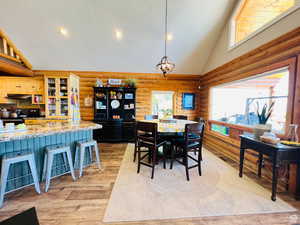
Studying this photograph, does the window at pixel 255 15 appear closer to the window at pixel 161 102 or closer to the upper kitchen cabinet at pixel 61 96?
the window at pixel 161 102

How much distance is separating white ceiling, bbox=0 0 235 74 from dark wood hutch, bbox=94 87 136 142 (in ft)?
2.99

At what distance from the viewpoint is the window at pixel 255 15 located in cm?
225

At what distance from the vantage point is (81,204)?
1.72 m

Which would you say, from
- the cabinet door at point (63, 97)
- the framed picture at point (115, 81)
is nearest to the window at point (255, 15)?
the framed picture at point (115, 81)

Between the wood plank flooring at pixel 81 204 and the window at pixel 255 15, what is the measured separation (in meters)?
2.92

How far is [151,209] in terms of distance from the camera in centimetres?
165

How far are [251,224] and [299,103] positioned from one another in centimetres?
186

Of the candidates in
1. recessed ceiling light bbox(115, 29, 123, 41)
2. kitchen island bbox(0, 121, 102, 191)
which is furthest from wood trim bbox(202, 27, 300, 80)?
kitchen island bbox(0, 121, 102, 191)

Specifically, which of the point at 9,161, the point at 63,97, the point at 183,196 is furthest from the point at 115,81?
the point at 183,196

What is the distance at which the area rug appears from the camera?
5.28ft

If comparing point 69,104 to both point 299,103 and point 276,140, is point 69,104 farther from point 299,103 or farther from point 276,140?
point 299,103

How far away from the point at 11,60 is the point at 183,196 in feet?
18.9

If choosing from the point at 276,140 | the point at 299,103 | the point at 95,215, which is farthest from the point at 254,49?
the point at 95,215

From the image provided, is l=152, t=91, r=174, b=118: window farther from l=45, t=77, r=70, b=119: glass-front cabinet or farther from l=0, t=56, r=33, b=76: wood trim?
l=0, t=56, r=33, b=76: wood trim
